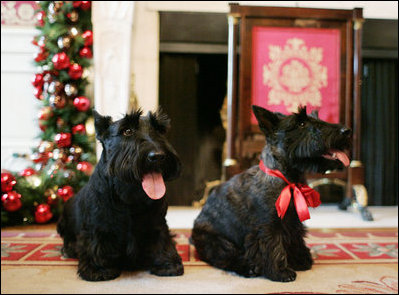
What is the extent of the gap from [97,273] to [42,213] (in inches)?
56.4

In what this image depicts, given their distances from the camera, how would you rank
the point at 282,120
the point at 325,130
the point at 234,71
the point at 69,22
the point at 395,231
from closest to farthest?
the point at 325,130 → the point at 282,120 → the point at 395,231 → the point at 234,71 → the point at 69,22

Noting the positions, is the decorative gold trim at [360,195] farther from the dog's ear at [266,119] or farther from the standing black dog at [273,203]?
the dog's ear at [266,119]

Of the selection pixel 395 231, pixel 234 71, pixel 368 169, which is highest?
pixel 234 71

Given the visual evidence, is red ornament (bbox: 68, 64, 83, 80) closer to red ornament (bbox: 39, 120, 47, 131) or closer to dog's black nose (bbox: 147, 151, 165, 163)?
red ornament (bbox: 39, 120, 47, 131)

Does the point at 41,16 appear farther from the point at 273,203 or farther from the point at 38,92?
the point at 273,203

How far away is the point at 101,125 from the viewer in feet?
4.96

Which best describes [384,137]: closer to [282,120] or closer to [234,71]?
[234,71]

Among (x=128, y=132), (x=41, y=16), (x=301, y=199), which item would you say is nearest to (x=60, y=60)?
(x=41, y=16)

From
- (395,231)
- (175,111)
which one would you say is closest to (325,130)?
(395,231)

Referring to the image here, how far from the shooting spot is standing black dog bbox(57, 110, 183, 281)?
138 cm

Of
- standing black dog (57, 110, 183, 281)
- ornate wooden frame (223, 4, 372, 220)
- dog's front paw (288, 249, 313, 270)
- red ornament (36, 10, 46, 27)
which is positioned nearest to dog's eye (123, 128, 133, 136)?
standing black dog (57, 110, 183, 281)

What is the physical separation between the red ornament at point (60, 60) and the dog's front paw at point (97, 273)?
2.04m

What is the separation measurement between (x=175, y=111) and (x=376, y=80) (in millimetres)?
1965

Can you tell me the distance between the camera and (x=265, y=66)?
10.1 ft
